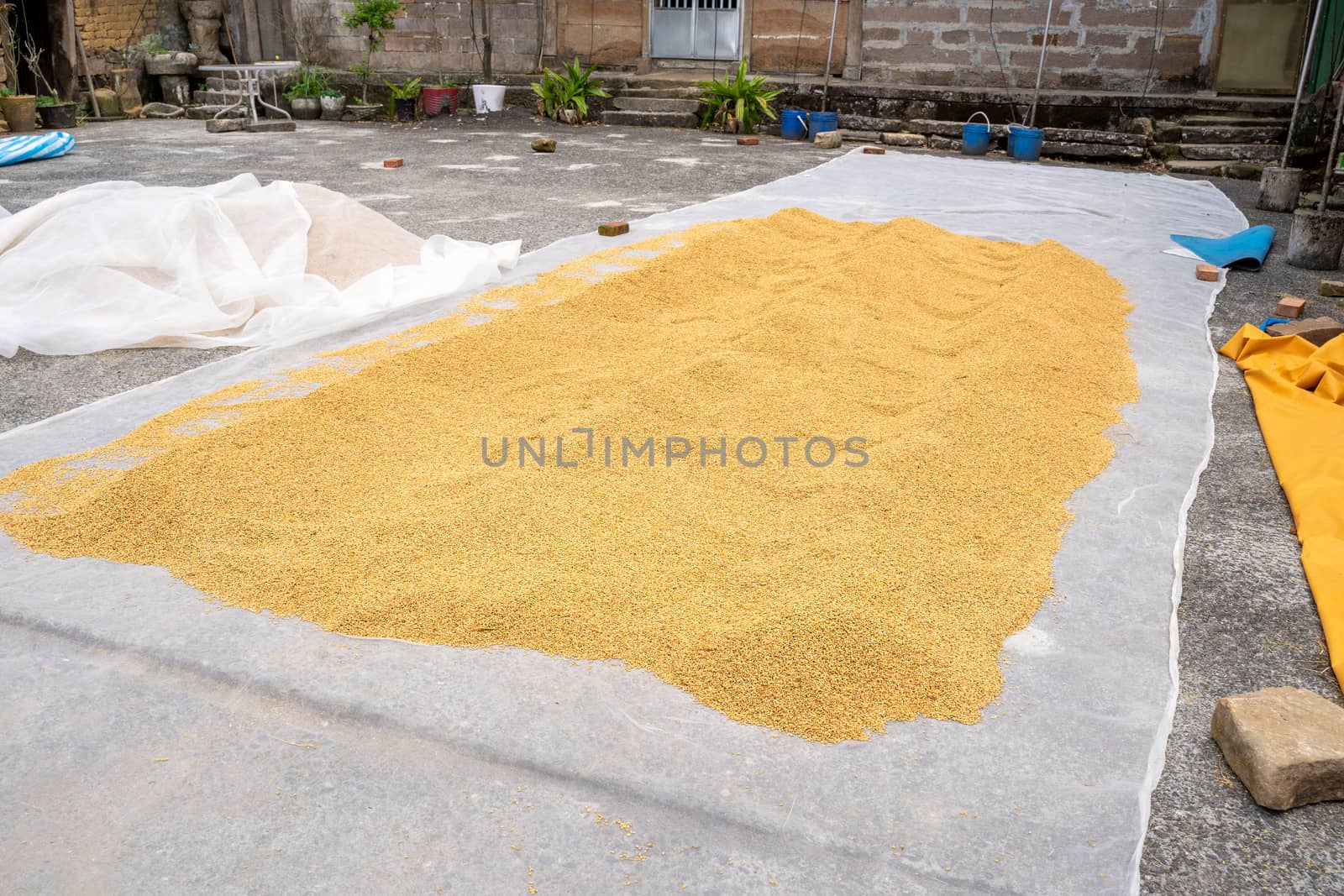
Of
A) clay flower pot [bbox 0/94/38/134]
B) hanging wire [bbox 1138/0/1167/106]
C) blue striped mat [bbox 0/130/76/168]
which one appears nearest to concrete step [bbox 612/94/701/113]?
hanging wire [bbox 1138/0/1167/106]

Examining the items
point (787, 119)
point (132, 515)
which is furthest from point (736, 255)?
point (787, 119)

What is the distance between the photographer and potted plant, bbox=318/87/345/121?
9.55 metres

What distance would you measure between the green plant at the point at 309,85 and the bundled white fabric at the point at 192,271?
658 centimetres

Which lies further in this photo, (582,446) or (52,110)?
(52,110)

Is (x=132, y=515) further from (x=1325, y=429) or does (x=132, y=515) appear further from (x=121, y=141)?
(x=121, y=141)

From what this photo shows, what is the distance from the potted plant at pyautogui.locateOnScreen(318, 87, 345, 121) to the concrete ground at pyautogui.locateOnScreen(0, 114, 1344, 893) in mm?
1470

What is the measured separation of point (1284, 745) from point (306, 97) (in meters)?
10.1

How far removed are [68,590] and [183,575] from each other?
A: 0.18m

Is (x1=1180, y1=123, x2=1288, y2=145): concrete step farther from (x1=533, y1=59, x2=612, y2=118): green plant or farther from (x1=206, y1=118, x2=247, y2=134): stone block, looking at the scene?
(x1=206, y1=118, x2=247, y2=134): stone block

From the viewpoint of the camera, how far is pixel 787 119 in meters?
8.70

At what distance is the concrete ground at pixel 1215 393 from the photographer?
130 centimetres

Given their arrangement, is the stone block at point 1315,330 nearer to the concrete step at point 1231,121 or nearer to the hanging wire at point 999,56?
the concrete step at point 1231,121

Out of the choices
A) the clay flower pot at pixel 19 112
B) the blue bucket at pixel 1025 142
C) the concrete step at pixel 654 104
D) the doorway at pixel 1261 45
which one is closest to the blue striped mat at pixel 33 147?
the clay flower pot at pixel 19 112

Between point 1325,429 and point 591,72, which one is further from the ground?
point 591,72
